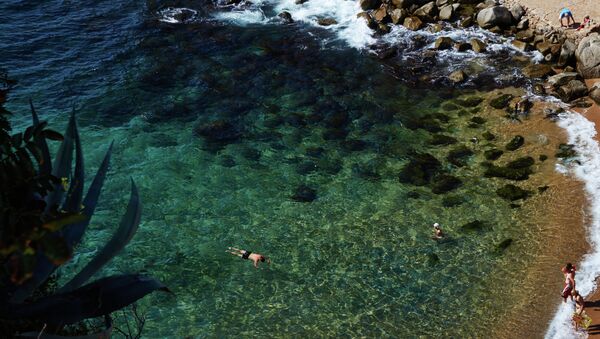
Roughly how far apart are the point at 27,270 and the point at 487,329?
16.1 metres

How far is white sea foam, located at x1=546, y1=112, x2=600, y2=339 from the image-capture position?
19.0 meters

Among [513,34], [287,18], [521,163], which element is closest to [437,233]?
[521,163]

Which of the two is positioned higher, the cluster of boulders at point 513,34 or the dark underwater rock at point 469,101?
the cluster of boulders at point 513,34

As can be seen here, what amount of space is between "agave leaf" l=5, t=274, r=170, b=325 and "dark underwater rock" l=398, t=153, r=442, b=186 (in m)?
16.1

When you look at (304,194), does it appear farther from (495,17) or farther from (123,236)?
(495,17)

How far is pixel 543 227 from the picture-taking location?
2255cm

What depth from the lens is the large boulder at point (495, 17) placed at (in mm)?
34375

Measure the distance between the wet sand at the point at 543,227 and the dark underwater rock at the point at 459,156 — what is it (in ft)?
6.09

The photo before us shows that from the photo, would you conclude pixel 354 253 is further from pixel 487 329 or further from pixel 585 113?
pixel 585 113

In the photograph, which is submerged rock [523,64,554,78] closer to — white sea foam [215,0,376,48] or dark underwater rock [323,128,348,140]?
white sea foam [215,0,376,48]

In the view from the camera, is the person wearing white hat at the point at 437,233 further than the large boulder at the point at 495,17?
No

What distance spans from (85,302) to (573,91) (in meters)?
25.0

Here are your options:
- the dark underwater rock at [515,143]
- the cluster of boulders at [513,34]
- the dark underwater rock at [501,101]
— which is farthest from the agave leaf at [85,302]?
the cluster of boulders at [513,34]

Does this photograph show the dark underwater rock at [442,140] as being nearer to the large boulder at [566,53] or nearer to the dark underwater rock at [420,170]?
the dark underwater rock at [420,170]
